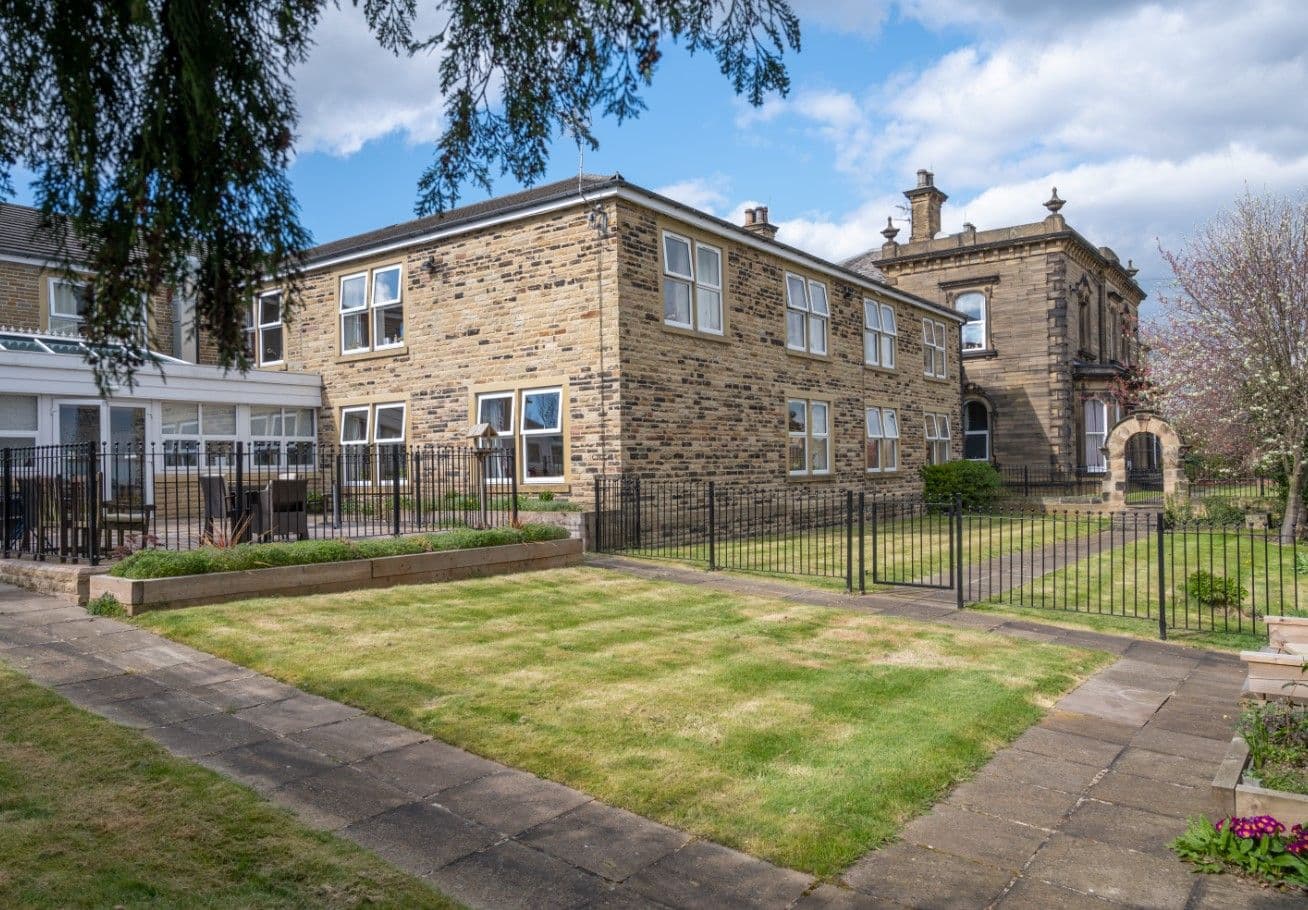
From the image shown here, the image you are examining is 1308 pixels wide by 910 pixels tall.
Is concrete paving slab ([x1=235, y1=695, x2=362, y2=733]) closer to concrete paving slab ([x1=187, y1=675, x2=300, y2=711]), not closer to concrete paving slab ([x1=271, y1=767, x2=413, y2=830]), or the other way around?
concrete paving slab ([x1=187, y1=675, x2=300, y2=711])

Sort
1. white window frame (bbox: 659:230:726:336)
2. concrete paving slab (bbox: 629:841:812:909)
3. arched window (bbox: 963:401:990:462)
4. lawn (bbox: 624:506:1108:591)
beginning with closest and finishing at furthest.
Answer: concrete paving slab (bbox: 629:841:812:909) < lawn (bbox: 624:506:1108:591) < white window frame (bbox: 659:230:726:336) < arched window (bbox: 963:401:990:462)

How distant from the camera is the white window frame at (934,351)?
88.7 ft

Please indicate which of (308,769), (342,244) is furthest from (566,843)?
(342,244)

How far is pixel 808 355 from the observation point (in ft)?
68.1

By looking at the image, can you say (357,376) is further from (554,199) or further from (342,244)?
(554,199)

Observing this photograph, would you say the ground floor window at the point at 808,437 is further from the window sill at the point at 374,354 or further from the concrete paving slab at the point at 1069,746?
the concrete paving slab at the point at 1069,746

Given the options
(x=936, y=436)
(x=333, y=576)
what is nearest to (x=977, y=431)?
(x=936, y=436)

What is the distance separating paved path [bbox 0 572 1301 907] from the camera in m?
3.70

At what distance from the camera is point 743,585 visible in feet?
38.1

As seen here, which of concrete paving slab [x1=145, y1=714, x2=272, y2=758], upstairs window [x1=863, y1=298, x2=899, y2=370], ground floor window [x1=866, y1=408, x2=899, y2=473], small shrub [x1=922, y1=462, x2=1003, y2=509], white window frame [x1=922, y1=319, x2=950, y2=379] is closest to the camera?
concrete paving slab [x1=145, y1=714, x2=272, y2=758]

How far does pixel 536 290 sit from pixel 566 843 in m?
13.5

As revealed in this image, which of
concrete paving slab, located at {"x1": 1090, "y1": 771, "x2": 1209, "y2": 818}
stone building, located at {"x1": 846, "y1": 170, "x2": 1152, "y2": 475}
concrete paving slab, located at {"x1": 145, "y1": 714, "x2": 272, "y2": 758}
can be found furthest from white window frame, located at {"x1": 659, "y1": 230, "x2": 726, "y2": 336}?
stone building, located at {"x1": 846, "y1": 170, "x2": 1152, "y2": 475}

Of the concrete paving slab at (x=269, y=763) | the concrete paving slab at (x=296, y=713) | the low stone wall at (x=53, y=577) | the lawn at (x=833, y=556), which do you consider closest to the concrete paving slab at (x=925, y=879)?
the concrete paving slab at (x=269, y=763)

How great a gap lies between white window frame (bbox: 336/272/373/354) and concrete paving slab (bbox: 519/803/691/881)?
16843 millimetres
